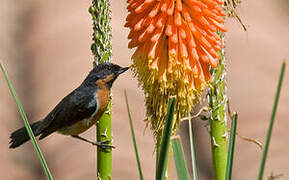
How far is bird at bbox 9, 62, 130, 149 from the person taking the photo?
2.10 meters

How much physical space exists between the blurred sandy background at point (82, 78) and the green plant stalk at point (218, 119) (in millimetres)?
2159

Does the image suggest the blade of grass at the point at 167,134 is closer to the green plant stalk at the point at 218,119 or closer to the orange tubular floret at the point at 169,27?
the orange tubular floret at the point at 169,27

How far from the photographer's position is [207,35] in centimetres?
162

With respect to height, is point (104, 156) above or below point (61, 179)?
above

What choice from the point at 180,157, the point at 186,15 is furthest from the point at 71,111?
the point at 180,157

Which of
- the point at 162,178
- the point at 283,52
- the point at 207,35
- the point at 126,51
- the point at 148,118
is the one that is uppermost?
the point at 207,35

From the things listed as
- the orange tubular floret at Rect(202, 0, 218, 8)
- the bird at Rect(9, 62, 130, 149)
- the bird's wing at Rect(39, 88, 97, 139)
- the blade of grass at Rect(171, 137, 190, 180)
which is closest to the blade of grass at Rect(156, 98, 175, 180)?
the blade of grass at Rect(171, 137, 190, 180)

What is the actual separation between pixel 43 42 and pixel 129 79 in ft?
2.54

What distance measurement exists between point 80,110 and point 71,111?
4 centimetres

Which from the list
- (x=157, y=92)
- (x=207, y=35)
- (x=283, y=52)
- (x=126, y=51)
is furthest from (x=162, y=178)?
(x=283, y=52)

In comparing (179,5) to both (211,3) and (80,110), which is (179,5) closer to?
(211,3)

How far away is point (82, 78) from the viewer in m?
3.90

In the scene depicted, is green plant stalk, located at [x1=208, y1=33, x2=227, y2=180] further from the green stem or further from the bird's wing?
the bird's wing

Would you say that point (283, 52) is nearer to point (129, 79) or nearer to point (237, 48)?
point (237, 48)
